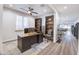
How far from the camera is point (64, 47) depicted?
1.90m

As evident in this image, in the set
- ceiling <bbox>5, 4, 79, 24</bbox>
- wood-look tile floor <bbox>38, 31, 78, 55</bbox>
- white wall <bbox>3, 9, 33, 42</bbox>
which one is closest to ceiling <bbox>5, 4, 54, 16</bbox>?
ceiling <bbox>5, 4, 79, 24</bbox>

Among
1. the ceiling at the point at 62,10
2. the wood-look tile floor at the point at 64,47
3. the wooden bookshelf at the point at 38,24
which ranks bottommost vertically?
the wood-look tile floor at the point at 64,47

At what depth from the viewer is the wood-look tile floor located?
1781 millimetres

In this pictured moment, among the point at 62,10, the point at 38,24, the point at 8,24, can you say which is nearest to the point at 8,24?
the point at 8,24

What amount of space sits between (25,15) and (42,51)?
941mm

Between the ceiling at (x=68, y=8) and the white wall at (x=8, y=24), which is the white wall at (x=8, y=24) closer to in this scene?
the white wall at (x=8, y=24)

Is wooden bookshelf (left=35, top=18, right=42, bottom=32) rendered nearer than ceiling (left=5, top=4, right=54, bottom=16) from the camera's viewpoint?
No

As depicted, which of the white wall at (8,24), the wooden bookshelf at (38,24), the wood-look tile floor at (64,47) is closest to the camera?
the white wall at (8,24)

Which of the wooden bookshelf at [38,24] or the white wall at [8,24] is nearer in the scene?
the white wall at [8,24]

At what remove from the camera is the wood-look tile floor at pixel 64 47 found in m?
1.78

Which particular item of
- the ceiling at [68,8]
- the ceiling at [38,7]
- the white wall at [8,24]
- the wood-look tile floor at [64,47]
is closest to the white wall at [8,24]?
the white wall at [8,24]

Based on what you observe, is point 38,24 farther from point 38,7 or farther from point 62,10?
point 62,10

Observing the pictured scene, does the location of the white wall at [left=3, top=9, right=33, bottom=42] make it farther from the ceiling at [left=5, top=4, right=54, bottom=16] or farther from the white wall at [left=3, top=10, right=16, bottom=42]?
the ceiling at [left=5, top=4, right=54, bottom=16]
